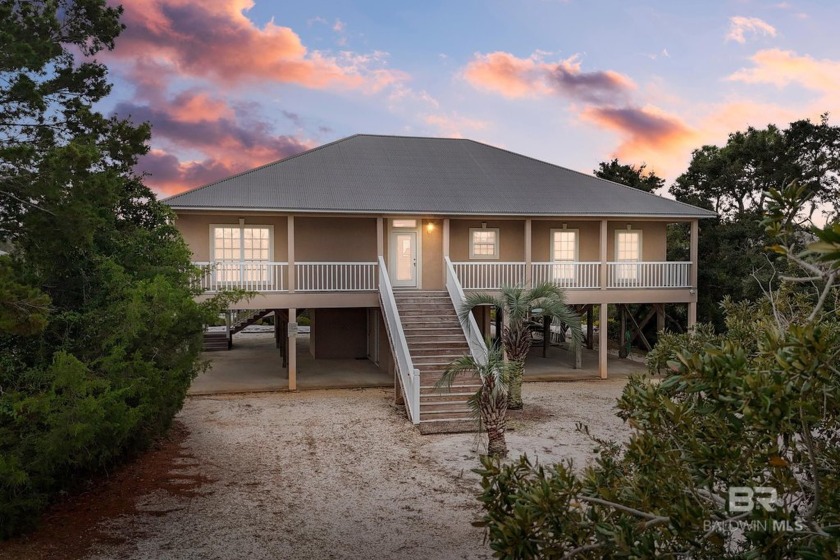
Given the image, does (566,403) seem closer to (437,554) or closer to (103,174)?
(437,554)

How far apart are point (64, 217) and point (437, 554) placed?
6.65 m

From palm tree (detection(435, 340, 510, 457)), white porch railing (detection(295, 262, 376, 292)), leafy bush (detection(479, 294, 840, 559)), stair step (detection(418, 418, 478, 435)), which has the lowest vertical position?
stair step (detection(418, 418, 478, 435))

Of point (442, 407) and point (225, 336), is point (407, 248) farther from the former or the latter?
point (225, 336)

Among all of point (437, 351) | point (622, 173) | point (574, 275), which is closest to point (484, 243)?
point (574, 275)

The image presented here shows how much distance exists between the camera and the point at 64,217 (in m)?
7.79

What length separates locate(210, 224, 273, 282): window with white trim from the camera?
16875 millimetres

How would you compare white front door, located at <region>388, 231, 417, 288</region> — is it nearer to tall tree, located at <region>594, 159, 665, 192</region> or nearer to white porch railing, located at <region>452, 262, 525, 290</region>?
white porch railing, located at <region>452, 262, 525, 290</region>

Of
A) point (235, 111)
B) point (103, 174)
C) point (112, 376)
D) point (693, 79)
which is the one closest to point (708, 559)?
point (112, 376)

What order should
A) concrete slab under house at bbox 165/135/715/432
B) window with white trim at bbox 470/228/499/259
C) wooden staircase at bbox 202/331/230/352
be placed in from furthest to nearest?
wooden staircase at bbox 202/331/230/352
window with white trim at bbox 470/228/499/259
concrete slab under house at bbox 165/135/715/432

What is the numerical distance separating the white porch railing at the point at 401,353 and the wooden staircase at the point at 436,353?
302 mm

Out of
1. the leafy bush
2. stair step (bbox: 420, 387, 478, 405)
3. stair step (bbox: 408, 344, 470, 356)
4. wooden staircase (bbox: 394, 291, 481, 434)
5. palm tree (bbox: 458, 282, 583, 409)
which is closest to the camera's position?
the leafy bush

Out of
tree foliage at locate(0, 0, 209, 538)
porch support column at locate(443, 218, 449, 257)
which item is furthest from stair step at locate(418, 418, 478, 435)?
porch support column at locate(443, 218, 449, 257)

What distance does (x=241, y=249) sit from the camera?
57.9 feet

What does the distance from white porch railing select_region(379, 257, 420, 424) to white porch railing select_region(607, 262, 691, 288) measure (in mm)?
7704
